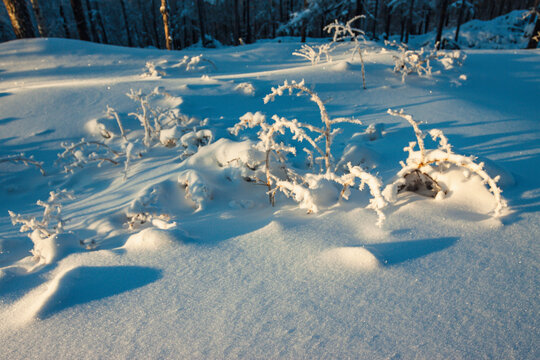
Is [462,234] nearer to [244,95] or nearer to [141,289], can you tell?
[141,289]

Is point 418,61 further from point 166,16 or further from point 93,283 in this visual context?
point 166,16

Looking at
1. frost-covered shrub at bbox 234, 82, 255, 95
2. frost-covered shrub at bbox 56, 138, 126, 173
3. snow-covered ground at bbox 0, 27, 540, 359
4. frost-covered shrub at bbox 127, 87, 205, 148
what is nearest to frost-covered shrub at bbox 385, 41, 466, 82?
→ snow-covered ground at bbox 0, 27, 540, 359

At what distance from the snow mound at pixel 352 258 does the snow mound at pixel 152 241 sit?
78cm

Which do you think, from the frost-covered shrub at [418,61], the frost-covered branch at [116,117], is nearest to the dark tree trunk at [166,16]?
the frost-covered branch at [116,117]

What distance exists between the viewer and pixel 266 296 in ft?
3.81

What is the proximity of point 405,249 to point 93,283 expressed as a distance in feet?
4.57

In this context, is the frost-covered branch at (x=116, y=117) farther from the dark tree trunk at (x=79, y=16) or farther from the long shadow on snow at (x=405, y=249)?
the dark tree trunk at (x=79, y=16)

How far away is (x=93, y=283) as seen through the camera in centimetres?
125

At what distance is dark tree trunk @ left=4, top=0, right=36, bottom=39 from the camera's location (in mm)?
7691

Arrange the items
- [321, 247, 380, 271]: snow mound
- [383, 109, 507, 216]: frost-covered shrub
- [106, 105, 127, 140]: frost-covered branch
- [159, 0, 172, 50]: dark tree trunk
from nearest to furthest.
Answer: [321, 247, 380, 271]: snow mound, [383, 109, 507, 216]: frost-covered shrub, [106, 105, 127, 140]: frost-covered branch, [159, 0, 172, 50]: dark tree trunk

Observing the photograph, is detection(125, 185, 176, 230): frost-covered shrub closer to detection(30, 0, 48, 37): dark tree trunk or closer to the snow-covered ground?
the snow-covered ground

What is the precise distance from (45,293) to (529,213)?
7.70ft

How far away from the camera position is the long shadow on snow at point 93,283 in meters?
1.15

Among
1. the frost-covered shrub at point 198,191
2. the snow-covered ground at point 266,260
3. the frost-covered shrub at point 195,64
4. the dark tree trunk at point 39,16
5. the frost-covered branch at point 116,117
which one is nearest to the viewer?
the snow-covered ground at point 266,260
